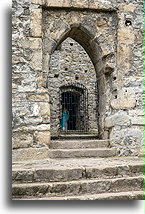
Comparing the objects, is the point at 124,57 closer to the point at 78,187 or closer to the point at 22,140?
the point at 22,140

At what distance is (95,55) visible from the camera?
4.83 meters

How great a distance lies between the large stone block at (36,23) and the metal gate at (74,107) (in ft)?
20.4

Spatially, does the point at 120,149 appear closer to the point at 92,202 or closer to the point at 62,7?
the point at 92,202

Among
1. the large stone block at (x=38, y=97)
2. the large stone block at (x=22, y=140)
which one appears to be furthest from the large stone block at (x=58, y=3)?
the large stone block at (x=22, y=140)

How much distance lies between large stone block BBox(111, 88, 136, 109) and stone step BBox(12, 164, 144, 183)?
128cm

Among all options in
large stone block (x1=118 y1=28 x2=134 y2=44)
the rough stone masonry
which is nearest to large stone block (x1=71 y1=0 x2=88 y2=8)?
the rough stone masonry

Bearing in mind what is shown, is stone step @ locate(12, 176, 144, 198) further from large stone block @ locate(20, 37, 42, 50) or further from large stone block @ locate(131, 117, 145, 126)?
large stone block @ locate(20, 37, 42, 50)

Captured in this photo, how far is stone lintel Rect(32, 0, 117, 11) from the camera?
14.2ft

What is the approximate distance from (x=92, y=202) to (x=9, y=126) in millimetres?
1099

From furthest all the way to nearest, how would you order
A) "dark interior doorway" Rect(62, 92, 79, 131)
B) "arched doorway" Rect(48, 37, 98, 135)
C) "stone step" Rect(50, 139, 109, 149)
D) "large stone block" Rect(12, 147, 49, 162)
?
"dark interior doorway" Rect(62, 92, 79, 131)
"arched doorway" Rect(48, 37, 98, 135)
"stone step" Rect(50, 139, 109, 149)
"large stone block" Rect(12, 147, 49, 162)

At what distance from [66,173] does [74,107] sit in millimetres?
8144

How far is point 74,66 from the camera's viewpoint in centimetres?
1070

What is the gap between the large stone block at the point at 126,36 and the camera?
448 centimetres

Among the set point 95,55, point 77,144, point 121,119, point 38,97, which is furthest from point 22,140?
point 95,55
